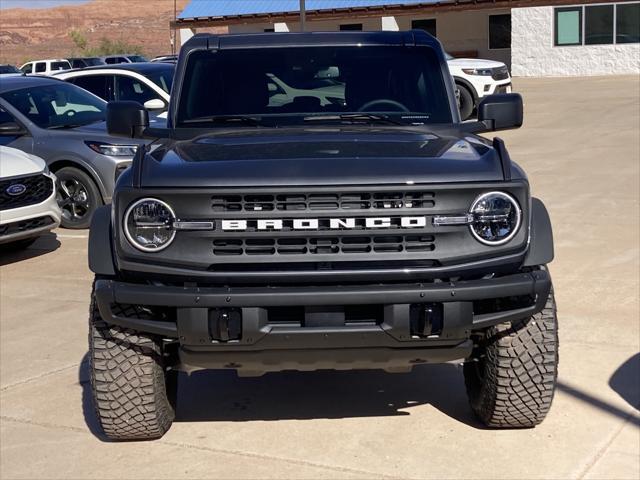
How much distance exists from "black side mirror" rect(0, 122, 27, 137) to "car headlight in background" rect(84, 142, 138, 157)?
892mm

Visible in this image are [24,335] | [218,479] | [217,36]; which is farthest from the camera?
[24,335]

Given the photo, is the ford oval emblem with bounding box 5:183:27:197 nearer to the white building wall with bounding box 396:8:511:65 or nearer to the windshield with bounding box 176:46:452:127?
the windshield with bounding box 176:46:452:127

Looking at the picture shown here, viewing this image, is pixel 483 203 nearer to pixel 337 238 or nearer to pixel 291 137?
pixel 337 238

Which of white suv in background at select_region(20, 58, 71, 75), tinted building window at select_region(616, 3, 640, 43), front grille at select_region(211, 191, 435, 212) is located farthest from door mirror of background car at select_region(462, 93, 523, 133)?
white suv in background at select_region(20, 58, 71, 75)

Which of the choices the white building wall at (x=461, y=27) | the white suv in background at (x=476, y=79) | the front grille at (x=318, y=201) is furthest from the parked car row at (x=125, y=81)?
the white building wall at (x=461, y=27)

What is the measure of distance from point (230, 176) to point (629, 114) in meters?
17.3

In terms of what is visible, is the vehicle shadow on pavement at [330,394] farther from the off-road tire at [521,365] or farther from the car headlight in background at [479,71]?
the car headlight in background at [479,71]

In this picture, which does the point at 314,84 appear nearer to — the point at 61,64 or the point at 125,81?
the point at 125,81

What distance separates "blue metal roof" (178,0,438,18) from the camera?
135ft

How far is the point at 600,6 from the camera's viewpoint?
36594 mm

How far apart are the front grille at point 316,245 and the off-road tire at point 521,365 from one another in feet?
2.25

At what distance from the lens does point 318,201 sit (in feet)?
15.0

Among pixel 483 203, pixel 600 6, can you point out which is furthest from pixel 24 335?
pixel 600 6

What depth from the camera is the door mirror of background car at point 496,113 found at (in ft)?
18.9
